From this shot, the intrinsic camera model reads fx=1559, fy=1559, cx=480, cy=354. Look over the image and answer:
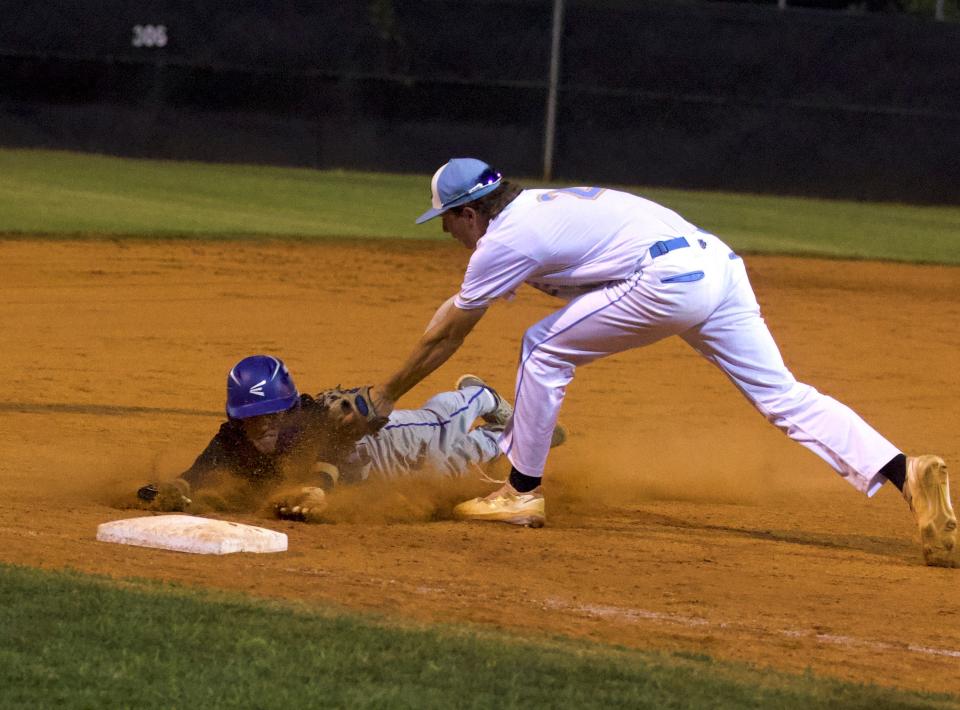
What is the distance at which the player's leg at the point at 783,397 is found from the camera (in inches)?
210

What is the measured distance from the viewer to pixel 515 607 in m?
4.42

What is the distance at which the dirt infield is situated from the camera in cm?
449

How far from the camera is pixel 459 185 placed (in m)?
5.24

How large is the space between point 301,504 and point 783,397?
172 centimetres

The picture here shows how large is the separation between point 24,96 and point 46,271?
11.4 metres

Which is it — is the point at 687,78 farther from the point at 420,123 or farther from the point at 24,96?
the point at 24,96

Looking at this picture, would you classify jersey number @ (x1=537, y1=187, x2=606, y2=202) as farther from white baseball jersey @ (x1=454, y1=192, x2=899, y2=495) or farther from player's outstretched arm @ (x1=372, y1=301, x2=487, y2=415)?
player's outstretched arm @ (x1=372, y1=301, x2=487, y2=415)

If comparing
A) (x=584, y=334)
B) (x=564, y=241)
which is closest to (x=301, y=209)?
(x=584, y=334)

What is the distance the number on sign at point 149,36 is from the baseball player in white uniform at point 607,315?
18139 millimetres

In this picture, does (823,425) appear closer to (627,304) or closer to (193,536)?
(627,304)

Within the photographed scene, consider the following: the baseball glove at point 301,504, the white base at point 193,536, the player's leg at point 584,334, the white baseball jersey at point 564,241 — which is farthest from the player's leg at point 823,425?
the white base at point 193,536

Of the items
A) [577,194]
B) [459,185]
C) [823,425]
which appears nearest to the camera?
[459,185]

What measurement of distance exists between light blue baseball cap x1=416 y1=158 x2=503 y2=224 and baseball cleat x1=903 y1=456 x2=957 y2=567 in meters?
1.73

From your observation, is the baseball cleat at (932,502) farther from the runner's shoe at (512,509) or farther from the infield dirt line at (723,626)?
the runner's shoe at (512,509)
